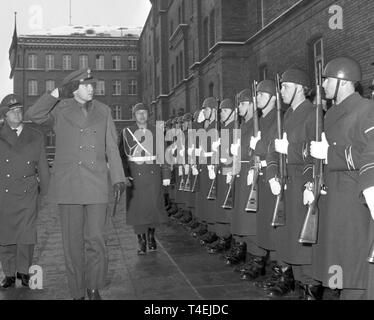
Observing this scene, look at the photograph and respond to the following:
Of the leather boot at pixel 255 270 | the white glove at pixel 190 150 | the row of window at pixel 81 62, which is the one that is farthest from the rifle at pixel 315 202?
the row of window at pixel 81 62

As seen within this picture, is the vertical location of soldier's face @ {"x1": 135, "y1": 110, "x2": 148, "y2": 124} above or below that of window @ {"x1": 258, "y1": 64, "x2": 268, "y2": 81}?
below

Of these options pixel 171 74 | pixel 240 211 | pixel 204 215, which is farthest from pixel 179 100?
pixel 240 211

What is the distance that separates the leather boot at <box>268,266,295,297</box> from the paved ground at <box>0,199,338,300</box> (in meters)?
0.14

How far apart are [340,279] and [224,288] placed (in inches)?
58.5

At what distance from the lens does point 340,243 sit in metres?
3.89

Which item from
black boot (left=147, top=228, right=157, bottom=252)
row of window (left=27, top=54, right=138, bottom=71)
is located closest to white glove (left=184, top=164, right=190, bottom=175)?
black boot (left=147, top=228, right=157, bottom=252)

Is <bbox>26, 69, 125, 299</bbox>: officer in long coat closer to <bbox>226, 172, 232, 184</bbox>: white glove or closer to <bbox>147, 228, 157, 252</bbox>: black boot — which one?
<bbox>226, 172, 232, 184</bbox>: white glove

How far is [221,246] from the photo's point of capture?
22.9 ft

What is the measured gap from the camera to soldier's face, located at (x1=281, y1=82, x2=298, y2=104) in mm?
4848

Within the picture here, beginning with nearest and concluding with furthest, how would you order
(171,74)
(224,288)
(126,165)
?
(224,288), (126,165), (171,74)

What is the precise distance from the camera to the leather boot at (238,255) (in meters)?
6.13

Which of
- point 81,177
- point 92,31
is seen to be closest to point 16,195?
point 81,177

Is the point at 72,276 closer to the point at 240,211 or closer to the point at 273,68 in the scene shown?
the point at 240,211

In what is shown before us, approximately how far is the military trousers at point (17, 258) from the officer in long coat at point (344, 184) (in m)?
3.01
